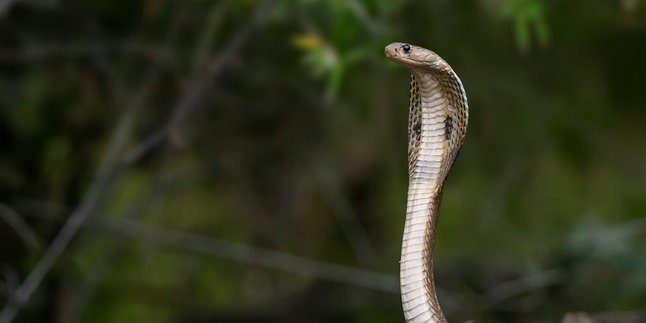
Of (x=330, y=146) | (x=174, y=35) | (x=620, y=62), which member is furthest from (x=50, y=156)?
(x=620, y=62)

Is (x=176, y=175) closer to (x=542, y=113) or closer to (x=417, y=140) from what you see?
(x=542, y=113)

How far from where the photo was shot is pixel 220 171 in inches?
247

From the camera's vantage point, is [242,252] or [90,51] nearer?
[90,51]

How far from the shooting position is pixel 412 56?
2.40 metres

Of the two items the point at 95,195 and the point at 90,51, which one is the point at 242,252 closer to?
the point at 95,195

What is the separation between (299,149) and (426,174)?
143 inches

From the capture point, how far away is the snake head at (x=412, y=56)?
7.82 ft

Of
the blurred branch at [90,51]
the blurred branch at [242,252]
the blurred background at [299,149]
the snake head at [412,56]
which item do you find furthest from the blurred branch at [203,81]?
the snake head at [412,56]

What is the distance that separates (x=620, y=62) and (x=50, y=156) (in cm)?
334

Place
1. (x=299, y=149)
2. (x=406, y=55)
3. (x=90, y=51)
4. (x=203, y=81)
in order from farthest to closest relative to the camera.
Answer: (x=299, y=149) < (x=90, y=51) < (x=203, y=81) < (x=406, y=55)

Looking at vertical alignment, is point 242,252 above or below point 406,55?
below

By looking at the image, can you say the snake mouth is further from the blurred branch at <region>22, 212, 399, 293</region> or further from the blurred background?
the blurred branch at <region>22, 212, 399, 293</region>

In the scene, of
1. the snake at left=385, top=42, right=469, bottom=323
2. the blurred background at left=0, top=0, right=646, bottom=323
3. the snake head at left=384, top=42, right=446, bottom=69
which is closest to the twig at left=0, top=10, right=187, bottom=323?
the blurred background at left=0, top=0, right=646, bottom=323

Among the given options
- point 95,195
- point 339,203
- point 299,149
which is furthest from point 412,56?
point 339,203
